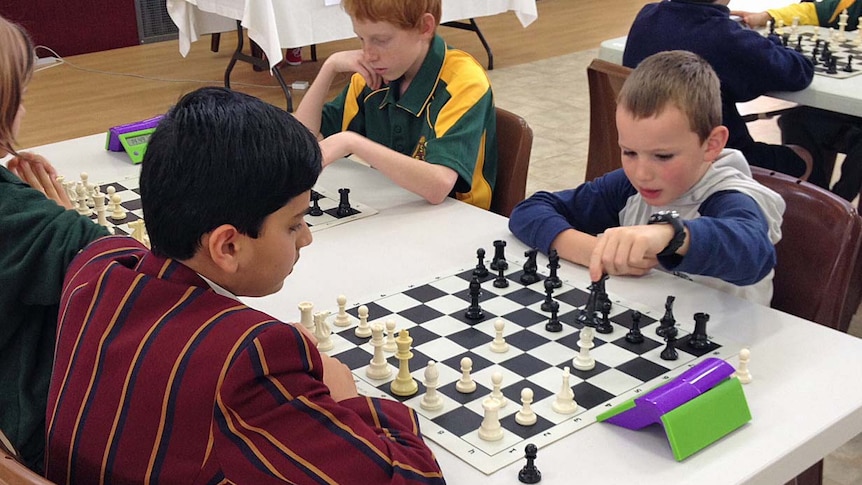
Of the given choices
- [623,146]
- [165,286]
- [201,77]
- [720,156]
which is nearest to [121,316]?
[165,286]

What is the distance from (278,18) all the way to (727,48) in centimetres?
266

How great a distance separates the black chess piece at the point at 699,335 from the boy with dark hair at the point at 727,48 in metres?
1.55

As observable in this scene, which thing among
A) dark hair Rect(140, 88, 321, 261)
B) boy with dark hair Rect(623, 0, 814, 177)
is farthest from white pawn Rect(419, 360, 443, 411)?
boy with dark hair Rect(623, 0, 814, 177)

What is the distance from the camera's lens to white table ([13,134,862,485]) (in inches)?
47.9

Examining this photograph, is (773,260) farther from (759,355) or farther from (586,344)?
(586,344)

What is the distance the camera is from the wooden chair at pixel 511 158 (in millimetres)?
2370

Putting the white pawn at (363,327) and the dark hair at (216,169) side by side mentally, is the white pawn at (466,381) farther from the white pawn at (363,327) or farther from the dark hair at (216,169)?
the dark hair at (216,169)

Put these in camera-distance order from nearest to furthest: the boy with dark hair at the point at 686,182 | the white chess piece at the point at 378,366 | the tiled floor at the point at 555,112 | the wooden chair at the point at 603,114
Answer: the white chess piece at the point at 378,366 < the boy with dark hair at the point at 686,182 < the wooden chair at the point at 603,114 < the tiled floor at the point at 555,112

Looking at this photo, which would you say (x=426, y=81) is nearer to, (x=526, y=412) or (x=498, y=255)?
(x=498, y=255)

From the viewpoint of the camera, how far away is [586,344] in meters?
1.45

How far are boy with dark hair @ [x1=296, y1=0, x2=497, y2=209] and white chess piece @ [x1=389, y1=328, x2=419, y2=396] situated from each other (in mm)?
781

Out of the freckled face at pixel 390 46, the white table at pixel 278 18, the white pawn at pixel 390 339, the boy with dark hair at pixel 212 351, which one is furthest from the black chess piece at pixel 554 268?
the white table at pixel 278 18

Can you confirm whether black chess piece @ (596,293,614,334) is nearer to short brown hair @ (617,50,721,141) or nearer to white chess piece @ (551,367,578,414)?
white chess piece @ (551,367,578,414)

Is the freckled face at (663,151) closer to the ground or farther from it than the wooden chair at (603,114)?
farther from it
